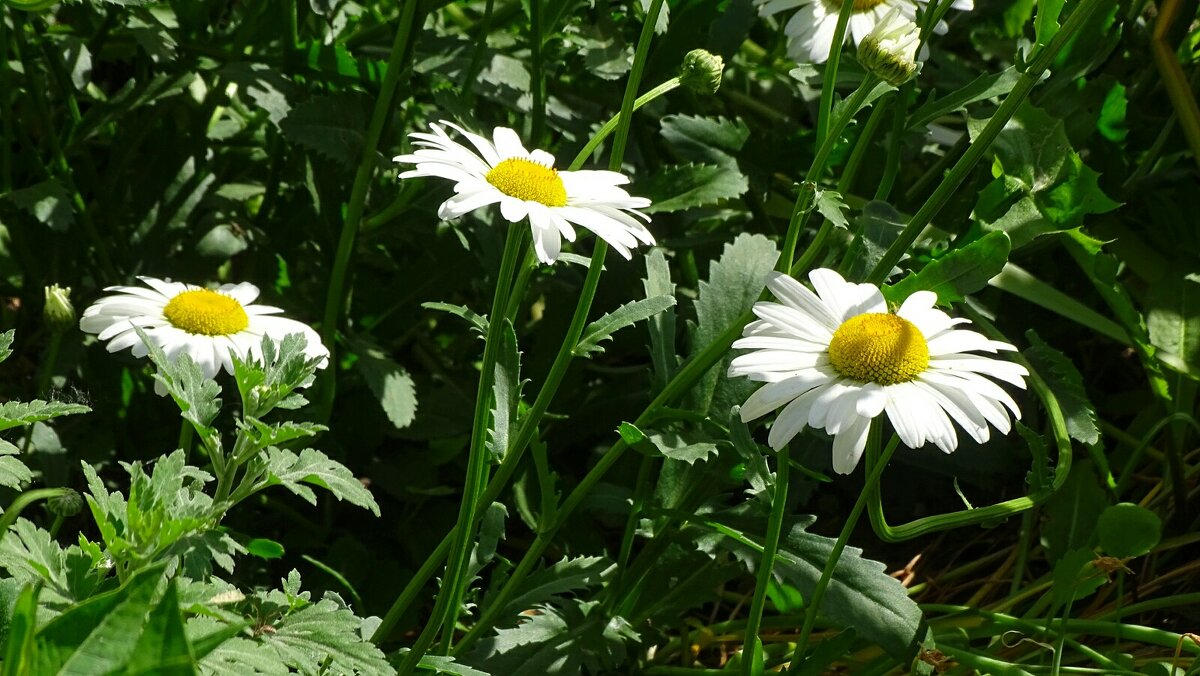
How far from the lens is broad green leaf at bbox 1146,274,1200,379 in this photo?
4.61 ft

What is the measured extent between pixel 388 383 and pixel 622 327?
0.40 metres

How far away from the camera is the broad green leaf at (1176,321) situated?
4.61ft

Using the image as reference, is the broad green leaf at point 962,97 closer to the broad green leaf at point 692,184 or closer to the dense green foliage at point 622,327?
the dense green foliage at point 622,327

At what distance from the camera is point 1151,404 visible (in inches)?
61.3

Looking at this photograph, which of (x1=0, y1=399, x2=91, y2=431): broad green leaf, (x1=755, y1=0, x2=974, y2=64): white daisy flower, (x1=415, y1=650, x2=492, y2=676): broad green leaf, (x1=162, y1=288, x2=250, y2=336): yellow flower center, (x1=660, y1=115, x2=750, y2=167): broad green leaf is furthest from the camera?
(x1=660, y1=115, x2=750, y2=167): broad green leaf

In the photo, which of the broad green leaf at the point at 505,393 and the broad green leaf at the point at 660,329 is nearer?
the broad green leaf at the point at 505,393

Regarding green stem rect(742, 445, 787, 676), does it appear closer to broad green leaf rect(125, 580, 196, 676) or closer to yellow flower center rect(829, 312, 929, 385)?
yellow flower center rect(829, 312, 929, 385)

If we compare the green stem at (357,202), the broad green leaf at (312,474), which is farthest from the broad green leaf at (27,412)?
the green stem at (357,202)

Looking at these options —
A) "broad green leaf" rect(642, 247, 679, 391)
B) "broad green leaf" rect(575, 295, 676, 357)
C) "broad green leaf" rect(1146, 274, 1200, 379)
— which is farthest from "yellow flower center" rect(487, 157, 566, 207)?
"broad green leaf" rect(1146, 274, 1200, 379)

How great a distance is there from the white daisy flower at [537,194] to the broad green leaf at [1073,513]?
70 centimetres

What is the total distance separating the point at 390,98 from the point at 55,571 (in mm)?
692

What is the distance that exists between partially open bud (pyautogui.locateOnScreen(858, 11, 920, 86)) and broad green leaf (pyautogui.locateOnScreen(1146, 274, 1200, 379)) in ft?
2.12

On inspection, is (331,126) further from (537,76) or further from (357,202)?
(537,76)

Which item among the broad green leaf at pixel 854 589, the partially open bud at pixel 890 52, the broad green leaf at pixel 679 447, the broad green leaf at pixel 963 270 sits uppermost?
the partially open bud at pixel 890 52
